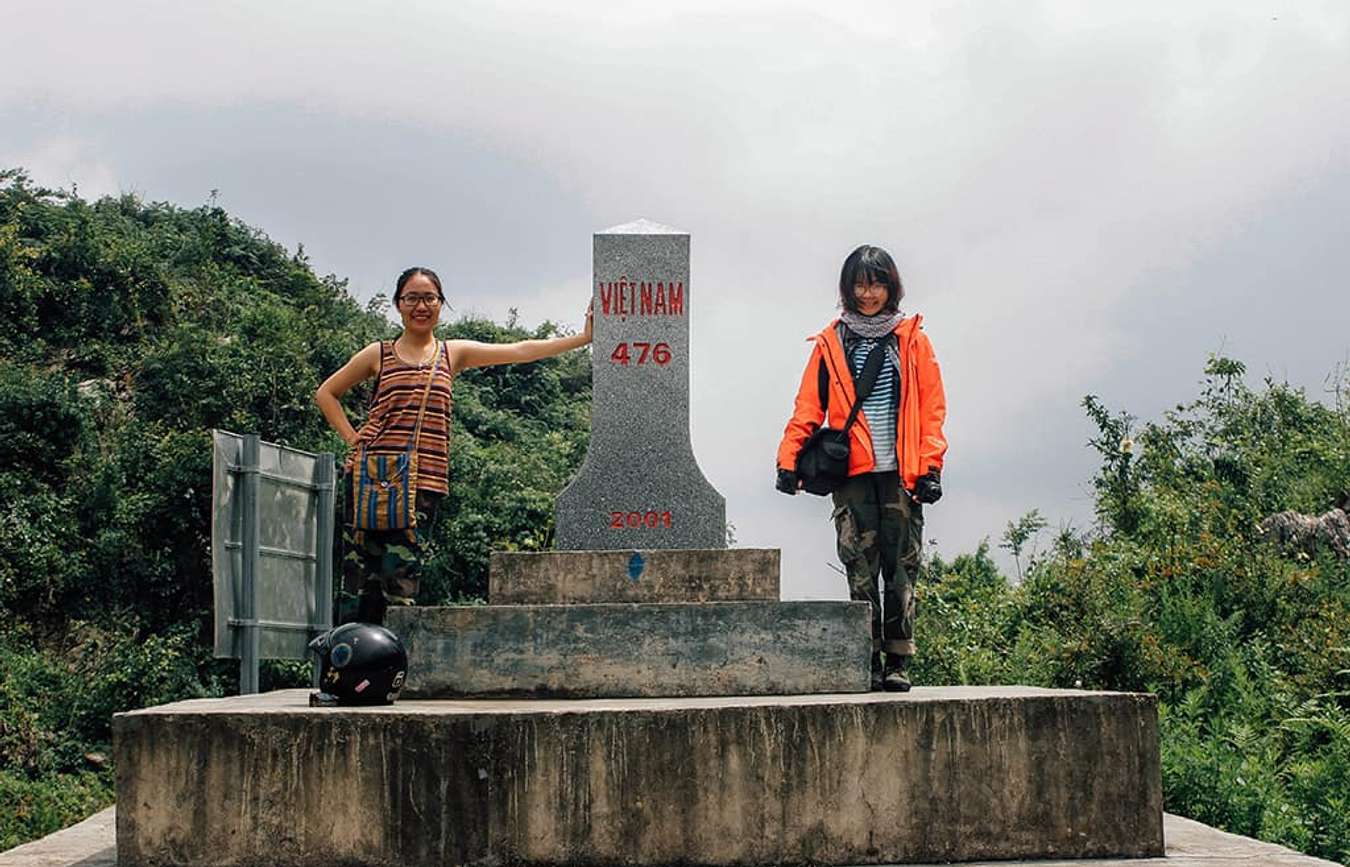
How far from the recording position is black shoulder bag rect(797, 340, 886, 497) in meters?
6.26

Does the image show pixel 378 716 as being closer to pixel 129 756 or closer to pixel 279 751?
pixel 279 751

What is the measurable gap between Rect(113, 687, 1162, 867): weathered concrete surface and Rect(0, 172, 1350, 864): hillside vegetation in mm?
3609

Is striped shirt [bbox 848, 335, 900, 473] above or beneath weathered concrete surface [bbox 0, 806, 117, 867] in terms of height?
above

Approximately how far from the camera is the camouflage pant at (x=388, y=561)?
6.59 m

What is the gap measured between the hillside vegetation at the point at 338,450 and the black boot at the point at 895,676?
130 inches

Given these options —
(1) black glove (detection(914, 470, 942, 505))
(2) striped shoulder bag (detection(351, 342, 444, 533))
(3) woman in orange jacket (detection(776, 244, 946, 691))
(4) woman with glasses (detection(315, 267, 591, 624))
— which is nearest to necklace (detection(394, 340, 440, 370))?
(4) woman with glasses (detection(315, 267, 591, 624))

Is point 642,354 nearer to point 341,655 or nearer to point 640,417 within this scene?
point 640,417

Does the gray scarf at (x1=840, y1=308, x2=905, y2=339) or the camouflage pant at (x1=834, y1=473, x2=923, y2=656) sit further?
the gray scarf at (x1=840, y1=308, x2=905, y2=339)

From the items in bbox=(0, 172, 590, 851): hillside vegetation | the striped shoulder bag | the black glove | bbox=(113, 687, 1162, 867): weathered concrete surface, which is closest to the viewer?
bbox=(113, 687, 1162, 867): weathered concrete surface

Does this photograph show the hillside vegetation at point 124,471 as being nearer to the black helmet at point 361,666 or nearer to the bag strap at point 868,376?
the black helmet at point 361,666

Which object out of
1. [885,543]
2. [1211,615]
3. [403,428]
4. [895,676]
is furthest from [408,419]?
[1211,615]

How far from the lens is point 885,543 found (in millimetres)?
6316

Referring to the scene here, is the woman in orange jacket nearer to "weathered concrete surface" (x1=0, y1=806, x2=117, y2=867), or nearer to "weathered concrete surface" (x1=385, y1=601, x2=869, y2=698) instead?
"weathered concrete surface" (x1=385, y1=601, x2=869, y2=698)

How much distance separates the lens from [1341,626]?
477 inches
